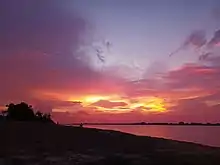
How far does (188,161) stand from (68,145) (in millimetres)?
6197

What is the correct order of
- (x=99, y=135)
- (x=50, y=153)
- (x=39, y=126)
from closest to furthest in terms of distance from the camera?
(x=50, y=153), (x=99, y=135), (x=39, y=126)

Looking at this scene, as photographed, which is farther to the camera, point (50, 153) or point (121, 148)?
point (121, 148)

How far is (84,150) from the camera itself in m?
17.8

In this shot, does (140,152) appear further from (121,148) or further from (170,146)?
(170,146)

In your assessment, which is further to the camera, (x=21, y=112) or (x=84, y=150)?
(x=21, y=112)

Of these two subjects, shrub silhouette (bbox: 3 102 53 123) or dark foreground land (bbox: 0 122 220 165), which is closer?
dark foreground land (bbox: 0 122 220 165)

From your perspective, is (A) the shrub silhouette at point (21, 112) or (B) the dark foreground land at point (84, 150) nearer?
(B) the dark foreground land at point (84, 150)

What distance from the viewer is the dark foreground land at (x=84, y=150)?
15188 millimetres

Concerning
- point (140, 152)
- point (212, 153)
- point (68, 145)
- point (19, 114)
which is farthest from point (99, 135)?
point (19, 114)

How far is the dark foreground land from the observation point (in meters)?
15.2

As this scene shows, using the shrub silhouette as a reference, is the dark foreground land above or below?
below

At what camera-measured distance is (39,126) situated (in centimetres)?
2430

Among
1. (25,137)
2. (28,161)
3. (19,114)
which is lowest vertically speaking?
(28,161)

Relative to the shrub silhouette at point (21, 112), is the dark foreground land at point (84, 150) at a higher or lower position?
lower
